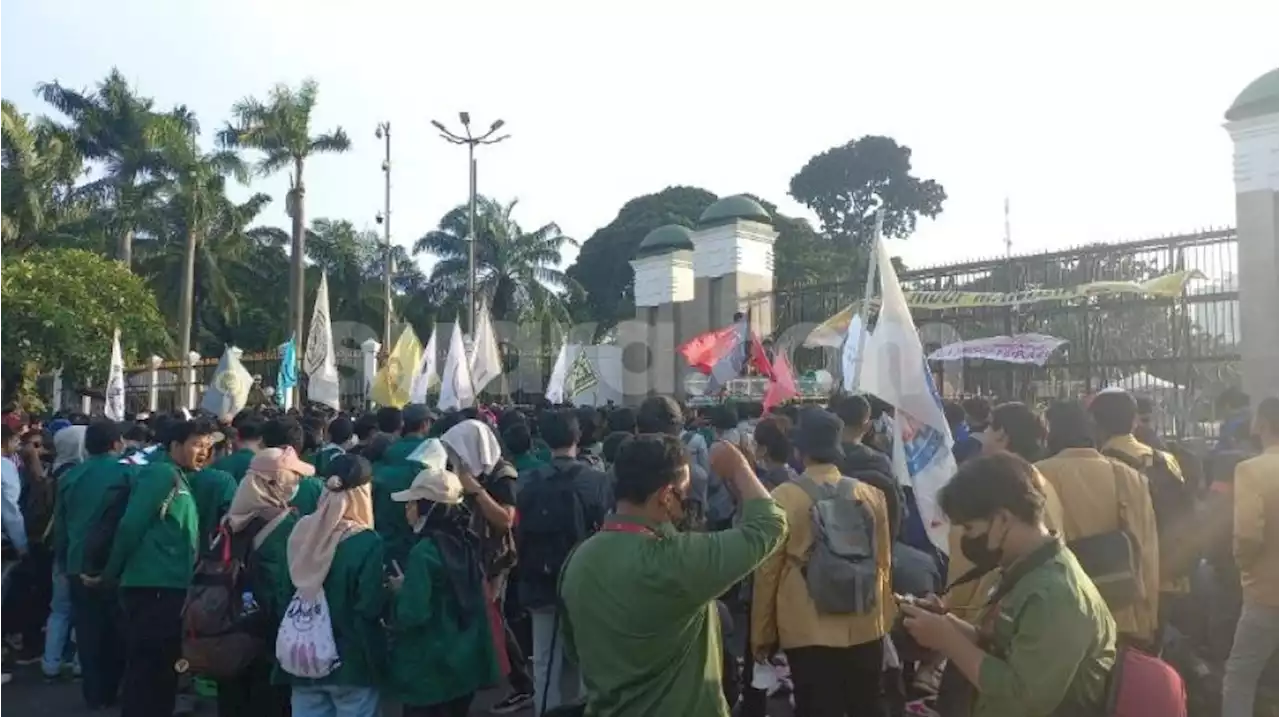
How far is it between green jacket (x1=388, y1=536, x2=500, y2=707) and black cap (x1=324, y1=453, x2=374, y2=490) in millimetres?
348

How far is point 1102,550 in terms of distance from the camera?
14.1ft

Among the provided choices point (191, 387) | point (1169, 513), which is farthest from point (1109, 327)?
point (191, 387)

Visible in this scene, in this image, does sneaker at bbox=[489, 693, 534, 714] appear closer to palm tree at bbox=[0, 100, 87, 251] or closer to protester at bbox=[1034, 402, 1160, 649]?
protester at bbox=[1034, 402, 1160, 649]

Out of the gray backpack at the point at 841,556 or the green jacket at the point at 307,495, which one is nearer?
the gray backpack at the point at 841,556

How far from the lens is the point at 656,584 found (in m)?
3.07

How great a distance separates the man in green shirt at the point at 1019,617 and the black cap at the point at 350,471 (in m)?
2.46

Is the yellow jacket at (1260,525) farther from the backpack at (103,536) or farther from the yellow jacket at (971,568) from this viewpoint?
the backpack at (103,536)

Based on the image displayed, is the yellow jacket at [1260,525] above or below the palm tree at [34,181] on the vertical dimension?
below

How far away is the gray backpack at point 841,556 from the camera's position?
4.41 meters

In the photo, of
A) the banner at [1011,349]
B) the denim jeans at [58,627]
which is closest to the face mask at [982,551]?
the denim jeans at [58,627]

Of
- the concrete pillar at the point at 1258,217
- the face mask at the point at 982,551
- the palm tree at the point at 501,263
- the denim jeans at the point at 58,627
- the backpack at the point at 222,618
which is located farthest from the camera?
the palm tree at the point at 501,263

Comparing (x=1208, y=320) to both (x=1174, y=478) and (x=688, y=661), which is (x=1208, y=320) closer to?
(x=1174, y=478)

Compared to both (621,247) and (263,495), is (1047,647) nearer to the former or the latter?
(263,495)

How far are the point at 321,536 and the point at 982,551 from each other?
2679 millimetres
